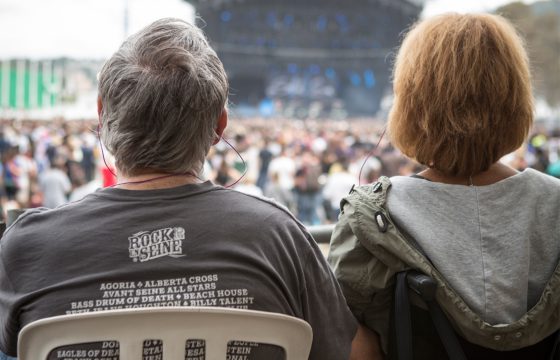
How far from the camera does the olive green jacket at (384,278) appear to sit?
5.31 feet

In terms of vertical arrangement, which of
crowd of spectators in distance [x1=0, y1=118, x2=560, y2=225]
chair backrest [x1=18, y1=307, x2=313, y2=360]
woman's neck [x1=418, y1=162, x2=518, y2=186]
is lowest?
crowd of spectators in distance [x1=0, y1=118, x2=560, y2=225]

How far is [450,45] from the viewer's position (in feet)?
5.78

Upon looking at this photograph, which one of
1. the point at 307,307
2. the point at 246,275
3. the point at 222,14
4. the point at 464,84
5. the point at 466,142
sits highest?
the point at 464,84

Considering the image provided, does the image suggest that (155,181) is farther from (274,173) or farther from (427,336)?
(274,173)

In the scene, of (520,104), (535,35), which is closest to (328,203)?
(520,104)

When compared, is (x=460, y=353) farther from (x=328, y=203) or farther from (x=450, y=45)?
(x=328, y=203)

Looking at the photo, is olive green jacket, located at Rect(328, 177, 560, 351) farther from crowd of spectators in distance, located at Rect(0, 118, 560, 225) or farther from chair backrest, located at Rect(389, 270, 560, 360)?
crowd of spectators in distance, located at Rect(0, 118, 560, 225)

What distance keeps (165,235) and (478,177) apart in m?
0.85

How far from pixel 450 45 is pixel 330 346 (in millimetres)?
824

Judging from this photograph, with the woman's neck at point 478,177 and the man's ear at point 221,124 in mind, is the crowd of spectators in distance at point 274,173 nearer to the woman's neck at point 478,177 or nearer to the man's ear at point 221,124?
the woman's neck at point 478,177

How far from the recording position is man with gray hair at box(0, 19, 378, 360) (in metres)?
1.42

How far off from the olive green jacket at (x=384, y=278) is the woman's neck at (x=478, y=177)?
15cm

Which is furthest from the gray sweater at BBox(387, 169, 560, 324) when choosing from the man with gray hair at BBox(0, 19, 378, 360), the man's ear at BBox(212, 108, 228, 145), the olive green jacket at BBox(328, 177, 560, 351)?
the man's ear at BBox(212, 108, 228, 145)

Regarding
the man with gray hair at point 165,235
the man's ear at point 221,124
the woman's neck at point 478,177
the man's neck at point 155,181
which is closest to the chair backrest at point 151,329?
the man with gray hair at point 165,235
